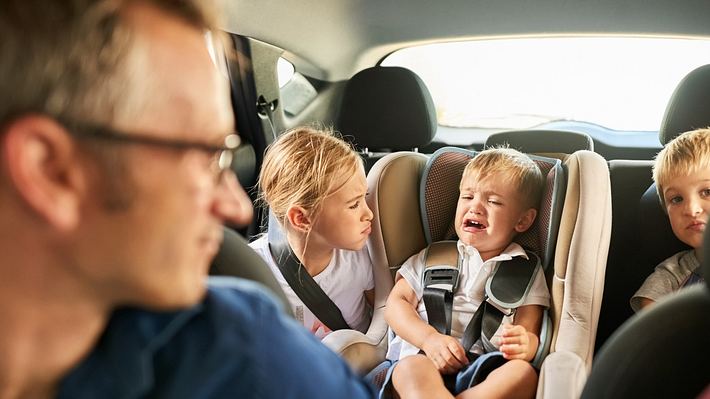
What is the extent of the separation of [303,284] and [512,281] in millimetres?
629

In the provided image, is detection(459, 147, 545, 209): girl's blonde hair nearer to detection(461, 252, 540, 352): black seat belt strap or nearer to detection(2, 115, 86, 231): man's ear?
detection(461, 252, 540, 352): black seat belt strap

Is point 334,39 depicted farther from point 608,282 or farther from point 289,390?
point 289,390

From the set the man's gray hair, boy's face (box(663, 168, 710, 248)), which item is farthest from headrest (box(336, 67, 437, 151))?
the man's gray hair

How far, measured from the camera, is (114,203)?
780mm

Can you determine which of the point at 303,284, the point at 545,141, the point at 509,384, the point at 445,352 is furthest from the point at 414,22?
the point at 509,384

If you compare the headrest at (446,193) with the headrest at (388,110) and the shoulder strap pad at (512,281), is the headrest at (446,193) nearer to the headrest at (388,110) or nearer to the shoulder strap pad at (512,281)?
the shoulder strap pad at (512,281)

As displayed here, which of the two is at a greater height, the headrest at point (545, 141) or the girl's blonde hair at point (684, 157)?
the girl's blonde hair at point (684, 157)

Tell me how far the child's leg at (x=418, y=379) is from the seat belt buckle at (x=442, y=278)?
0.83 feet

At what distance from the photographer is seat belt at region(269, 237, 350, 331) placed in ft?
7.48

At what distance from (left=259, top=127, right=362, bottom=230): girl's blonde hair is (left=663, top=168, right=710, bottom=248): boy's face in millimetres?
1005

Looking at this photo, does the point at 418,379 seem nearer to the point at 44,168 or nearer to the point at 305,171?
the point at 305,171

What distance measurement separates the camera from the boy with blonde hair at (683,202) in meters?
2.28

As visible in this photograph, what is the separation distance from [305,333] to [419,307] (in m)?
1.34

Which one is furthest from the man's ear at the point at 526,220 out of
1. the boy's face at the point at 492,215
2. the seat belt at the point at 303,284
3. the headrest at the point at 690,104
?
the headrest at the point at 690,104
